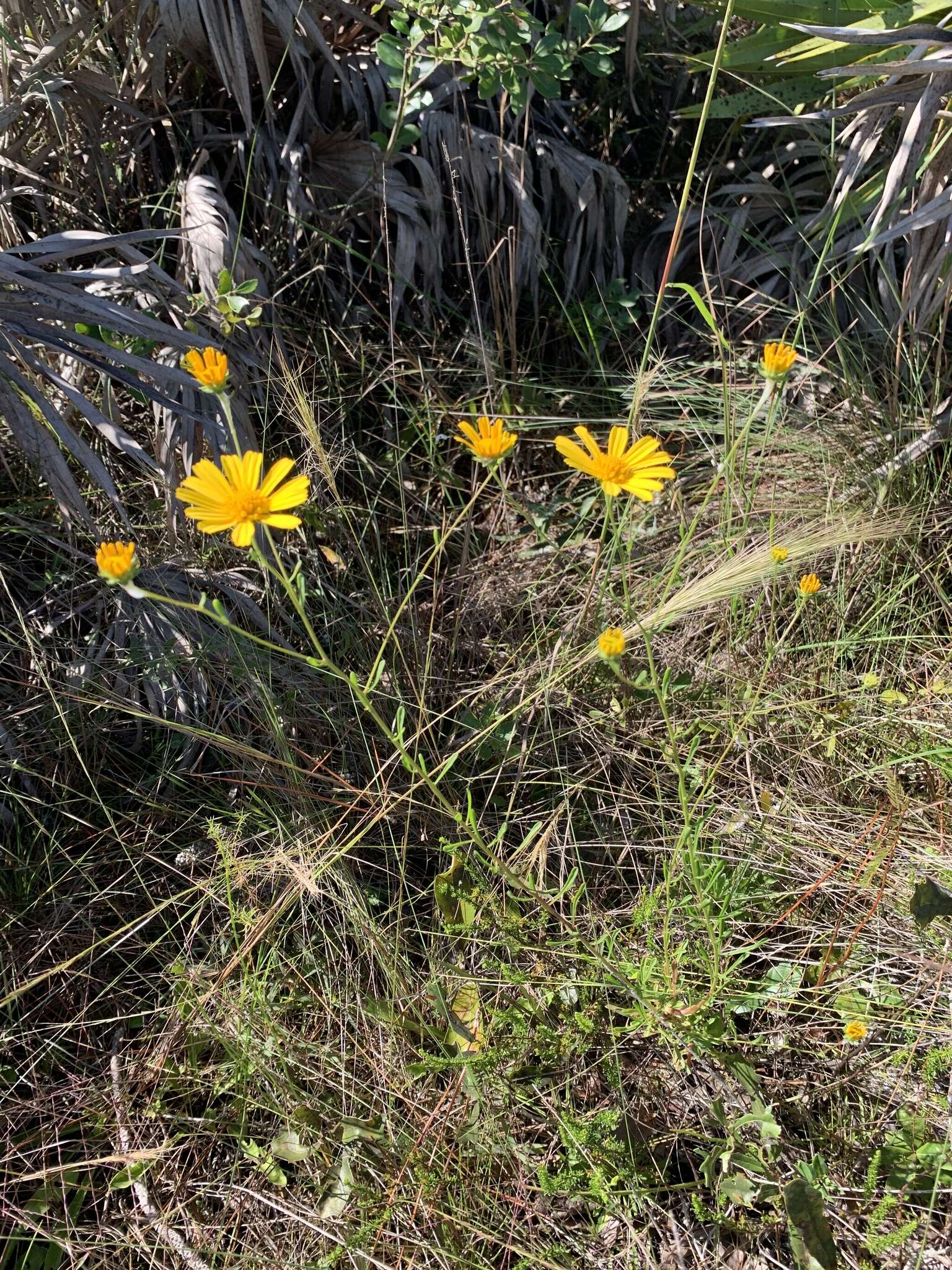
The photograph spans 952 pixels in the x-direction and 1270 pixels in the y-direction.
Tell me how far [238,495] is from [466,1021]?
73 centimetres

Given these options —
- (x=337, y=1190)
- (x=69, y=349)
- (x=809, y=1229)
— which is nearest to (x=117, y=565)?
(x=69, y=349)

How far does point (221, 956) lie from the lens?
4.51 ft

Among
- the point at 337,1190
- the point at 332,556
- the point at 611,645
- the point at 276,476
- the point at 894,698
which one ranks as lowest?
the point at 337,1190

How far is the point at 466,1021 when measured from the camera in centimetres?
127

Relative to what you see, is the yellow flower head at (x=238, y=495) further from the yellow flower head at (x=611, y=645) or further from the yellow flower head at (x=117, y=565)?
the yellow flower head at (x=611, y=645)

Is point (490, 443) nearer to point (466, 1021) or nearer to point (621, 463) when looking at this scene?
point (621, 463)

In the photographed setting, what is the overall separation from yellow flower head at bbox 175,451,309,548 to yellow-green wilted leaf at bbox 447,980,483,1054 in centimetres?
63

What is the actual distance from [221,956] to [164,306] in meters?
1.01

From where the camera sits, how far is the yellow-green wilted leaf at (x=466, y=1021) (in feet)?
3.93

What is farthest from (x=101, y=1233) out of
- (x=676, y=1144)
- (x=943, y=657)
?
(x=943, y=657)

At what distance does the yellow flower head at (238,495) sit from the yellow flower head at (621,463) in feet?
0.86

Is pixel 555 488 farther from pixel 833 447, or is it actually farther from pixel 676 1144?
pixel 676 1144

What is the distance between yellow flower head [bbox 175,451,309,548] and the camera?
0.90 m

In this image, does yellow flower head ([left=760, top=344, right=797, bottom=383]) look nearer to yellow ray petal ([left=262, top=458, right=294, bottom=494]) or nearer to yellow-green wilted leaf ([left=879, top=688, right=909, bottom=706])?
yellow ray petal ([left=262, top=458, right=294, bottom=494])
